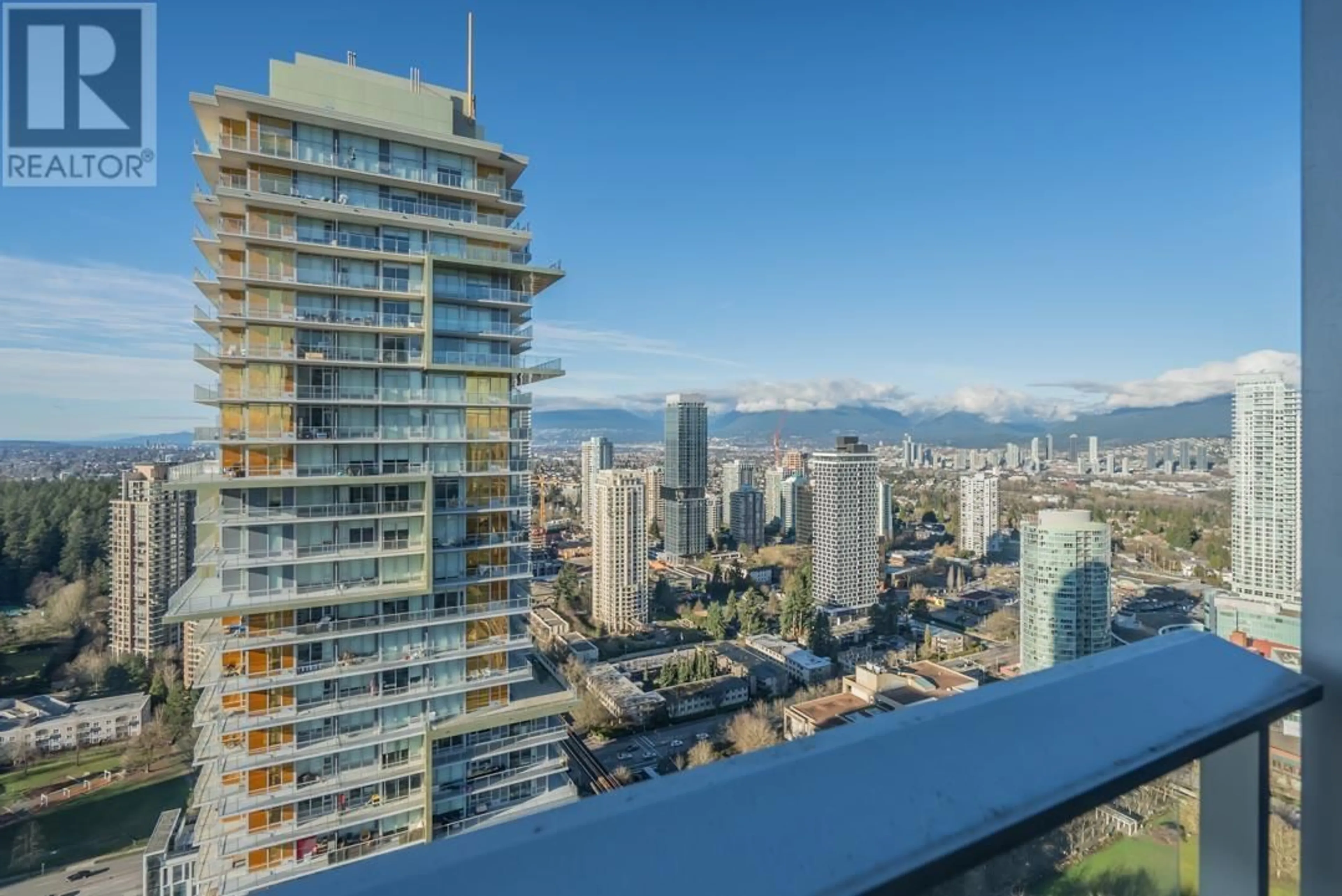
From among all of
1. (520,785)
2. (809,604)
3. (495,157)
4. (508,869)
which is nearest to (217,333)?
(495,157)

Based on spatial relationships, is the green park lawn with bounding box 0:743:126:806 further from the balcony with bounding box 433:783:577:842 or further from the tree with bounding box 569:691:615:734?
the balcony with bounding box 433:783:577:842

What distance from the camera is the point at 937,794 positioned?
0.27 m

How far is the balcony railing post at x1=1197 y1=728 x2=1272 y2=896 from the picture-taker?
41cm

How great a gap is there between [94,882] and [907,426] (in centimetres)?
2222

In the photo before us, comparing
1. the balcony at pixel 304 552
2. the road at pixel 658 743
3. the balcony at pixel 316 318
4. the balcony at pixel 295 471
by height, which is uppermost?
the balcony at pixel 316 318

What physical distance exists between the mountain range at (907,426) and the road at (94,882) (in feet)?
17.7

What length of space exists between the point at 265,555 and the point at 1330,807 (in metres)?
4.89

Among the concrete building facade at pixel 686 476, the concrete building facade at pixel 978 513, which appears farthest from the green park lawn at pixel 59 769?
the concrete building facade at pixel 978 513

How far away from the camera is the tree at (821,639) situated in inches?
463

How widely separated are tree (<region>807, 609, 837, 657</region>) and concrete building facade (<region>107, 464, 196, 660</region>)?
10.1 metres

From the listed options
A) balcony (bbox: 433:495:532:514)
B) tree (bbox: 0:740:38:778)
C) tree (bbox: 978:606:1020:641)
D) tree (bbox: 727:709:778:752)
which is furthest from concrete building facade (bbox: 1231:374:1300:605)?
tree (bbox: 0:740:38:778)

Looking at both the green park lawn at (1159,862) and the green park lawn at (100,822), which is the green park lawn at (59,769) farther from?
the green park lawn at (1159,862)

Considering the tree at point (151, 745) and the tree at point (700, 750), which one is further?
the tree at point (151, 745)

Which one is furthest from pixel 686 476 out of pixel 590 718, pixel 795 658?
pixel 590 718
